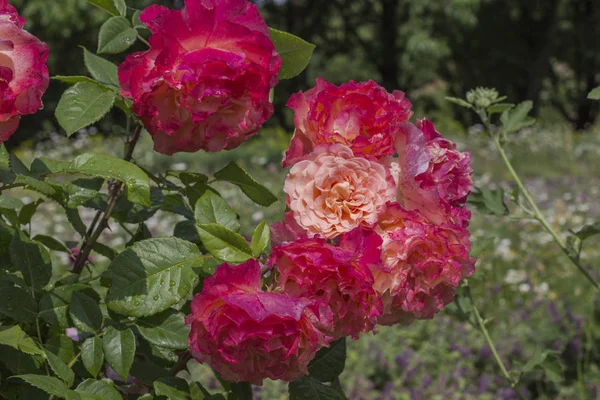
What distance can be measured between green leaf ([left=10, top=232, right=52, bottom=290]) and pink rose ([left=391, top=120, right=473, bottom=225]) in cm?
40

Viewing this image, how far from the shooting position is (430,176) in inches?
28.7

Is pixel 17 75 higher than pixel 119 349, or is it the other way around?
pixel 17 75

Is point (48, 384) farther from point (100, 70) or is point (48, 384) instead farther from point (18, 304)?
point (100, 70)

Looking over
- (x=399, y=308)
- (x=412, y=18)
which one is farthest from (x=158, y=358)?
(x=412, y=18)

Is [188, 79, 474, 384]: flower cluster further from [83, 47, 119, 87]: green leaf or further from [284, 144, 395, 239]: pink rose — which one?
[83, 47, 119, 87]: green leaf

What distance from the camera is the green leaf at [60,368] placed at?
2.39 ft

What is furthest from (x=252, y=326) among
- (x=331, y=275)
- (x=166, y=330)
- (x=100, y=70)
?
(x=100, y=70)

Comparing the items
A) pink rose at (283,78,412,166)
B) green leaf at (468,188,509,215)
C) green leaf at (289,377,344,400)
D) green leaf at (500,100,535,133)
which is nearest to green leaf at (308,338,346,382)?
green leaf at (289,377,344,400)

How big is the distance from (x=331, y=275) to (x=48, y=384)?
0.27 m

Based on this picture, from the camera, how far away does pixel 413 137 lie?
735 mm

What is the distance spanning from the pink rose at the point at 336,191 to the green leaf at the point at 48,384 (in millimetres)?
265

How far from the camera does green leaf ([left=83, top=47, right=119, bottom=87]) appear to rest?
0.87 meters

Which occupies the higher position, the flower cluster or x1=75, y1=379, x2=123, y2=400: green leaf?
the flower cluster

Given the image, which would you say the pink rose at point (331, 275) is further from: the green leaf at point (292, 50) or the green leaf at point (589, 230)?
the green leaf at point (589, 230)
